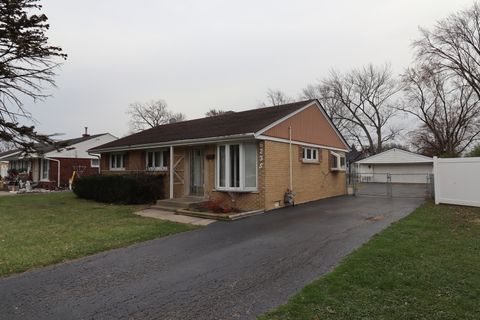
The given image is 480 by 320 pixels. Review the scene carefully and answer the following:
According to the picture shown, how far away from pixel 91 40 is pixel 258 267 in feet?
40.0

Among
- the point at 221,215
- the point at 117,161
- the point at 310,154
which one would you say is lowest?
the point at 221,215

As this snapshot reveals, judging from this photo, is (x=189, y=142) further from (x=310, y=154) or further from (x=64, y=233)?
(x=64, y=233)

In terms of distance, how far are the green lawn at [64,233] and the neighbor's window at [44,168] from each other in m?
17.6

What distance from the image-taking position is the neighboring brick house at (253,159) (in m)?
11.9

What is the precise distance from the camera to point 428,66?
27.0 meters

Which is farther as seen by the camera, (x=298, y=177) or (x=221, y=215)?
(x=298, y=177)

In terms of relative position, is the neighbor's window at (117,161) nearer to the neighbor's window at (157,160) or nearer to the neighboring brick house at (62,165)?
the neighbor's window at (157,160)

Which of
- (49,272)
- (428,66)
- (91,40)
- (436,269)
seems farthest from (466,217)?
(428,66)

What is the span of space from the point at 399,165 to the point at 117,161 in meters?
30.9

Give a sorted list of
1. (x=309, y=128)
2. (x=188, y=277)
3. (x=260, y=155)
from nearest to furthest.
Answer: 1. (x=188, y=277)
2. (x=260, y=155)
3. (x=309, y=128)

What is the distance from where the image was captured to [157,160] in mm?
16062

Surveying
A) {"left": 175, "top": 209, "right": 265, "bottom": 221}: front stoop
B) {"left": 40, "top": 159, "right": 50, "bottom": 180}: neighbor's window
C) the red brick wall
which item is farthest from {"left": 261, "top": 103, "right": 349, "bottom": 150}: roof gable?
{"left": 40, "top": 159, "right": 50, "bottom": 180}: neighbor's window

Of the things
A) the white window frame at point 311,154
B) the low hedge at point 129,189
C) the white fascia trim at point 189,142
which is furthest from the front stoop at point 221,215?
the white window frame at point 311,154

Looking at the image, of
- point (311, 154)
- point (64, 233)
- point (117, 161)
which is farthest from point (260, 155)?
point (117, 161)
